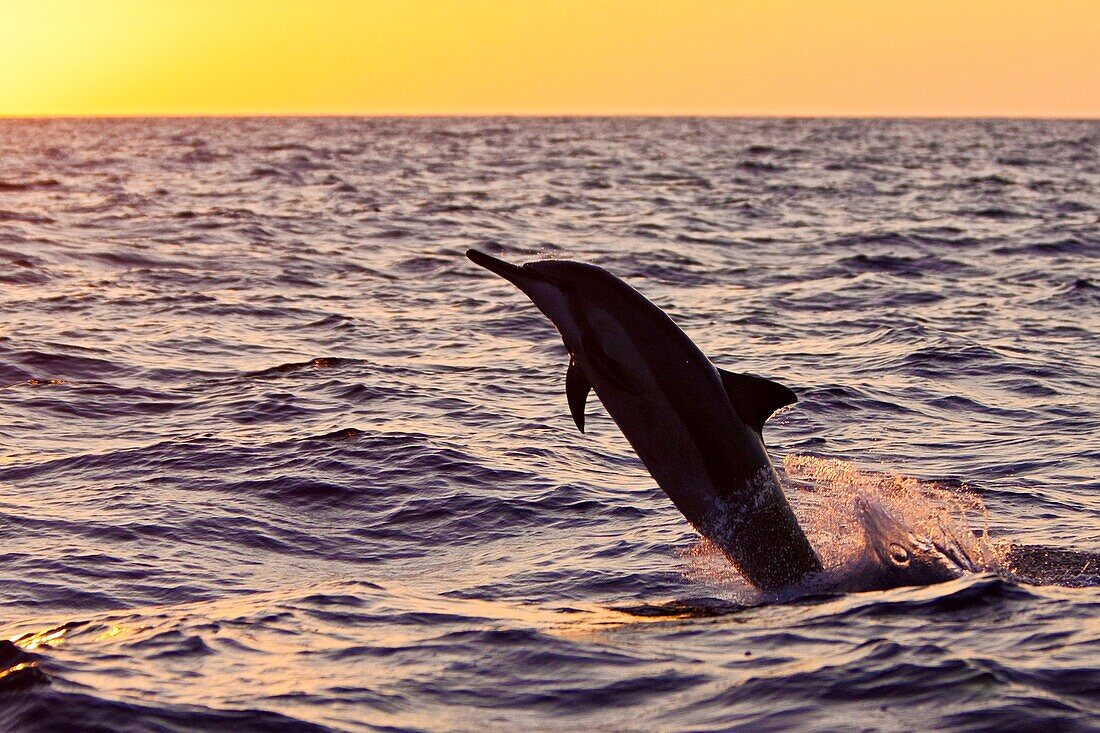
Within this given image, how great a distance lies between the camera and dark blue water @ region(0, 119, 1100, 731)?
269 inches

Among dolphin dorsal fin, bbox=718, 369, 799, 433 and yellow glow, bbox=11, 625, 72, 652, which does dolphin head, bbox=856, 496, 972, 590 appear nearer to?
dolphin dorsal fin, bbox=718, 369, 799, 433

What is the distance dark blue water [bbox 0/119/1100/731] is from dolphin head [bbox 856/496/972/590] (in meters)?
0.25

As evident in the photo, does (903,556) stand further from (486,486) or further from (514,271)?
(486,486)

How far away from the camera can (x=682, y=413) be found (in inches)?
346

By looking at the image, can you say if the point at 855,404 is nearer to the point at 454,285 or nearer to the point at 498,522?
the point at 498,522

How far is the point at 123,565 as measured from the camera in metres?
9.60

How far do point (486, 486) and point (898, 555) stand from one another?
3.97 m

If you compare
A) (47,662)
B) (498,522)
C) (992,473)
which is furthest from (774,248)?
(47,662)

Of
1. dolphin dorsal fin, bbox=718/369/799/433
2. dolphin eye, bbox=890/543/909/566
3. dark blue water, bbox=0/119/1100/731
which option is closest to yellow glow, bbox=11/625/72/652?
dark blue water, bbox=0/119/1100/731

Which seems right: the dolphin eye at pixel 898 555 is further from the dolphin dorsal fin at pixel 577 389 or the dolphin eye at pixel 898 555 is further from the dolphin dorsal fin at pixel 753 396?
the dolphin dorsal fin at pixel 577 389

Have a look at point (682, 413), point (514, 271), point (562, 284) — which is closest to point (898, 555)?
point (682, 413)

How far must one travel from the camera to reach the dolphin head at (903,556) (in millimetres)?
8773

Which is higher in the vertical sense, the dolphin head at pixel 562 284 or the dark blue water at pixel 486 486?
the dolphin head at pixel 562 284

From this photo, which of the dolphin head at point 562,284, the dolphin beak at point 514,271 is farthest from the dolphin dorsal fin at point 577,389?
the dolphin beak at point 514,271
